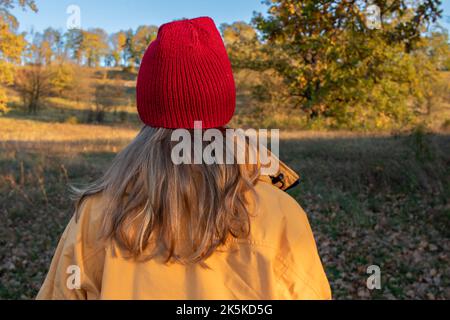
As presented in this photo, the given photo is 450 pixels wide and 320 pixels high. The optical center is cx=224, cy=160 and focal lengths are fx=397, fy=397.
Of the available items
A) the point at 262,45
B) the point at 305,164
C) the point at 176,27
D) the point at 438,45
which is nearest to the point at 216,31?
the point at 176,27

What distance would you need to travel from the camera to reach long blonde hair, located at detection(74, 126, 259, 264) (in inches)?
54.0

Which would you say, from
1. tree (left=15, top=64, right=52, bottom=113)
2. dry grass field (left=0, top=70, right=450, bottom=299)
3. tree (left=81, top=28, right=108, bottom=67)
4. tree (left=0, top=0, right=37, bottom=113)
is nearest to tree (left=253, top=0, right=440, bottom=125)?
dry grass field (left=0, top=70, right=450, bottom=299)

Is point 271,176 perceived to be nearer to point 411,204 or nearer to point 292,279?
point 292,279

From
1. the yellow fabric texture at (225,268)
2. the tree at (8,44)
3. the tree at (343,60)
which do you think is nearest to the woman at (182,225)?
the yellow fabric texture at (225,268)

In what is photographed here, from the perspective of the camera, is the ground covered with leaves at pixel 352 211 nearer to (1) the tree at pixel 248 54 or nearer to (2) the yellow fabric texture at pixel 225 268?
(2) the yellow fabric texture at pixel 225 268

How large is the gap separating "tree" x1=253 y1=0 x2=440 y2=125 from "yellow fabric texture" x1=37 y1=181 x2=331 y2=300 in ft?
19.1

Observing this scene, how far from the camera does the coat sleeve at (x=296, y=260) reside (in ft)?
4.53

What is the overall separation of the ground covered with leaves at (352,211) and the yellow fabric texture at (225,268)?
12.2ft

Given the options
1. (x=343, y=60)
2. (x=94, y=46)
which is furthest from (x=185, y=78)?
(x=94, y=46)

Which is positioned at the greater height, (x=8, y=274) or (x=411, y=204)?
(x=411, y=204)

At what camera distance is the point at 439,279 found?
4926mm

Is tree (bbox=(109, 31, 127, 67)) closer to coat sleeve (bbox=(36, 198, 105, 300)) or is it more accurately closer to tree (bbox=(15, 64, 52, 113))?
tree (bbox=(15, 64, 52, 113))

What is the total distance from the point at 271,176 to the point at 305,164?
31.2 ft

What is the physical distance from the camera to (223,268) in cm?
137
